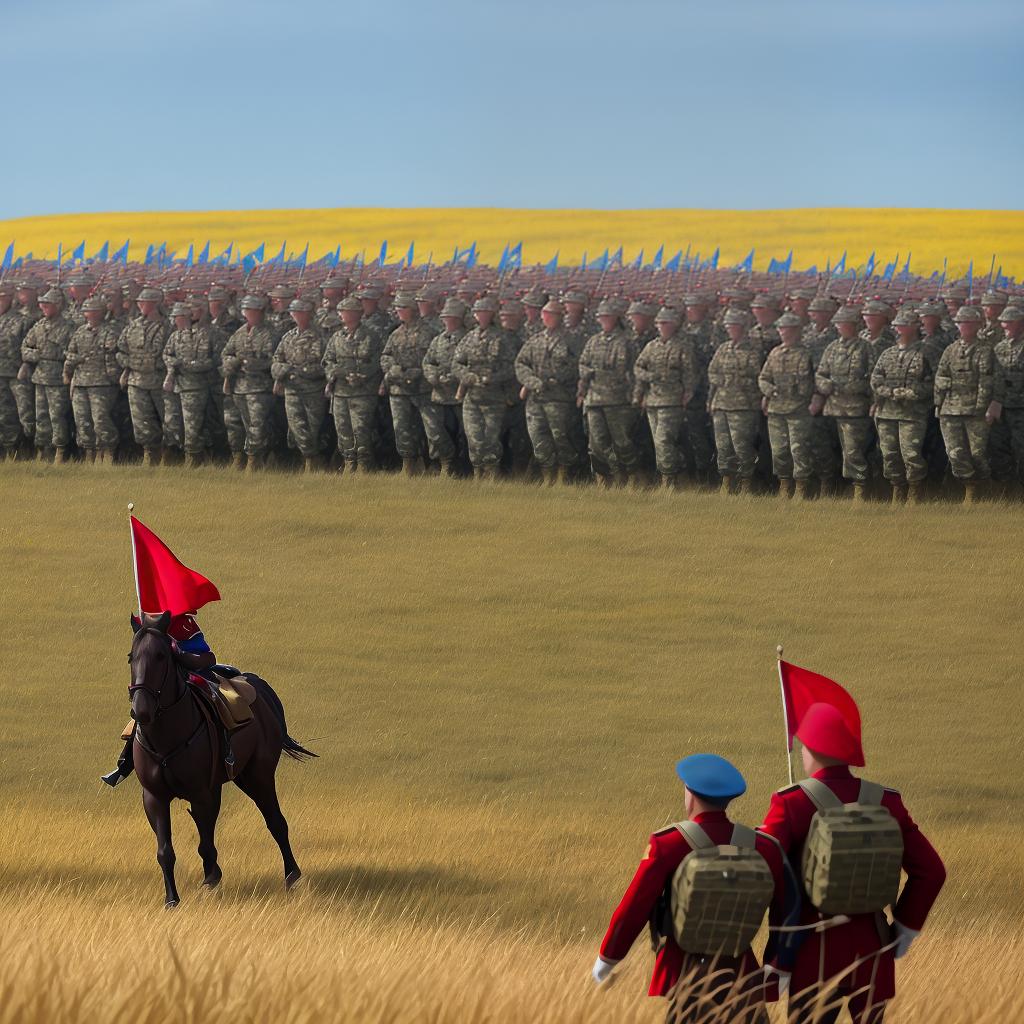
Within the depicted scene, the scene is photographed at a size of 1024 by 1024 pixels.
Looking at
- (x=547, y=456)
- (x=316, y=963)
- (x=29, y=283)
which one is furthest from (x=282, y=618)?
(x=29, y=283)

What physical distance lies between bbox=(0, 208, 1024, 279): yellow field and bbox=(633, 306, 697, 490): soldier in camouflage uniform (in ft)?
78.9

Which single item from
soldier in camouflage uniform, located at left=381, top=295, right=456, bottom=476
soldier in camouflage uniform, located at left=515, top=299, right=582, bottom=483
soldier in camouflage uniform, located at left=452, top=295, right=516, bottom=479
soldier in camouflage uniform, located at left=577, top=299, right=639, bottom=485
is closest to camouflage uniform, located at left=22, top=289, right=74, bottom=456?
soldier in camouflage uniform, located at left=381, top=295, right=456, bottom=476

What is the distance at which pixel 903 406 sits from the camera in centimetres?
1892

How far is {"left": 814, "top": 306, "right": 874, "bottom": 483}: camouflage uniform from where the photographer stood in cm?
1916

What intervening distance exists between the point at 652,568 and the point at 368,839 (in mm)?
6644

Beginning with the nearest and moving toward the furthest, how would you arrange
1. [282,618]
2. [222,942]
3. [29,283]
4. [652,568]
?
Answer: [222,942]
[282,618]
[652,568]
[29,283]

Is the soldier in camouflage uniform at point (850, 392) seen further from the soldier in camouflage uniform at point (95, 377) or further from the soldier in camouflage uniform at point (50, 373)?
the soldier in camouflage uniform at point (50, 373)

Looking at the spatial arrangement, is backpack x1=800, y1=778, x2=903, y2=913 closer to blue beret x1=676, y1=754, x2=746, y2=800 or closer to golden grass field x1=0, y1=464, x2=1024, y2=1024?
blue beret x1=676, y1=754, x2=746, y2=800

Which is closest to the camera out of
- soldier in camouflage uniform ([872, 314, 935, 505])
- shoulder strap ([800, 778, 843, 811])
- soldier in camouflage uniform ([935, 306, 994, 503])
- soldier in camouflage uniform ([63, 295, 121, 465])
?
shoulder strap ([800, 778, 843, 811])

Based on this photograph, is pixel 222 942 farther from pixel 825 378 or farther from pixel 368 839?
pixel 825 378

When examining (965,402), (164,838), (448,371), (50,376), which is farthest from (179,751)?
(50,376)

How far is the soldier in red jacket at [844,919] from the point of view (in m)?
5.97

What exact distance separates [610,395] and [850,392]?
2577mm

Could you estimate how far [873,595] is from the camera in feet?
51.1
